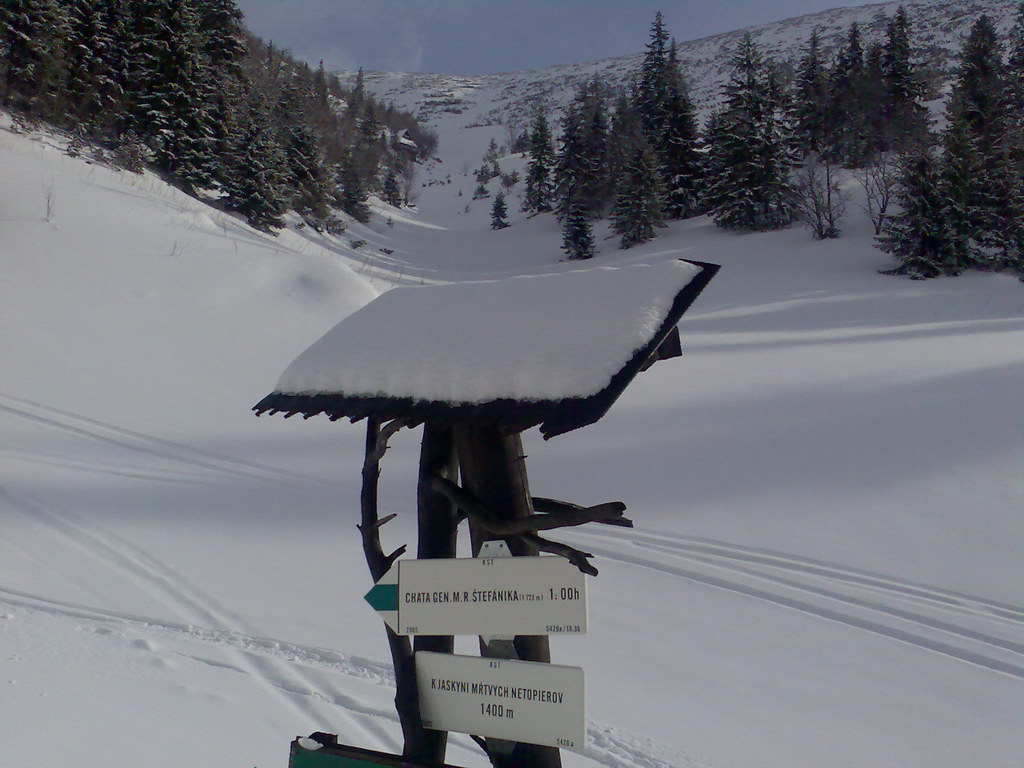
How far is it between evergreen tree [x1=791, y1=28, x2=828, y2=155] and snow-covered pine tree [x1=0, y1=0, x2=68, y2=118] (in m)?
24.9

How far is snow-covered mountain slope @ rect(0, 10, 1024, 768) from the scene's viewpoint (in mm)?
3377

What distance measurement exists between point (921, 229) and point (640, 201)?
10485mm

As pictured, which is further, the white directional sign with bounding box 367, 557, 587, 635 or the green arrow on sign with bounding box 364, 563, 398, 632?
the green arrow on sign with bounding box 364, 563, 398, 632

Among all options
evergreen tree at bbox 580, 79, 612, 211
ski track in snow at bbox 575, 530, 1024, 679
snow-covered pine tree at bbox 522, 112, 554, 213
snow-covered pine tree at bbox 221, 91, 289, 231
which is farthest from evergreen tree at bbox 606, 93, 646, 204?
ski track in snow at bbox 575, 530, 1024, 679

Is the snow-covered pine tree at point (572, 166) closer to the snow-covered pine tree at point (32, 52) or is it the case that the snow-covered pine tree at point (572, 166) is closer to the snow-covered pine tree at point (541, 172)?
the snow-covered pine tree at point (541, 172)

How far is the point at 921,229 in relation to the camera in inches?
671

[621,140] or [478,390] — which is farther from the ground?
[621,140]

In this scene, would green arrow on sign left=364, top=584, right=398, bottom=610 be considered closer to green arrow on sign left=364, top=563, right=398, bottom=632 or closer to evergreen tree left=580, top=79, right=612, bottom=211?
green arrow on sign left=364, top=563, right=398, bottom=632

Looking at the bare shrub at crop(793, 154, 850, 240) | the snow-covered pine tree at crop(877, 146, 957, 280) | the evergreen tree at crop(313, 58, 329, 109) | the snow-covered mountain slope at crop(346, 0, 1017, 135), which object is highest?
the snow-covered mountain slope at crop(346, 0, 1017, 135)

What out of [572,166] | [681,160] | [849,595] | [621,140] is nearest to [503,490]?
[849,595]

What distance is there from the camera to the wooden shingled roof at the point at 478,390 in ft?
5.17

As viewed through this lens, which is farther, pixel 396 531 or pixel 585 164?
pixel 585 164

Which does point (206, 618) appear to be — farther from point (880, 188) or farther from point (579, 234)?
point (579, 234)

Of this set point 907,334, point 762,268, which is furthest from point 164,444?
point 762,268
